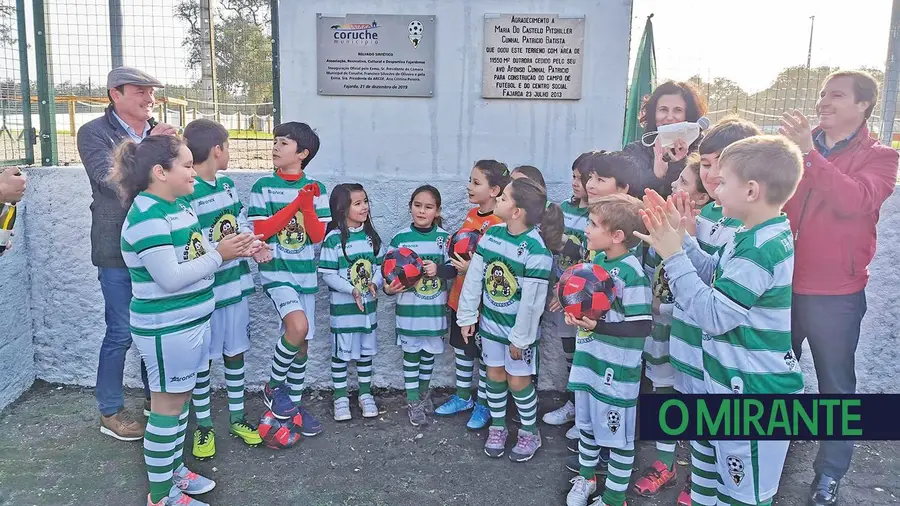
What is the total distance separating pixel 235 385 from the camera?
3770 millimetres

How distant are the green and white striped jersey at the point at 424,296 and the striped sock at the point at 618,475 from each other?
1378mm

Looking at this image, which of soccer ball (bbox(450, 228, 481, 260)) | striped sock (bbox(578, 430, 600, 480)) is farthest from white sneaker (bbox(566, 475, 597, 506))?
soccer ball (bbox(450, 228, 481, 260))

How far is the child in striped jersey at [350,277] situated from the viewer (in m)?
3.86

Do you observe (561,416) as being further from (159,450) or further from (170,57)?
(170,57)

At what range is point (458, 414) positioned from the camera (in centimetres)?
415

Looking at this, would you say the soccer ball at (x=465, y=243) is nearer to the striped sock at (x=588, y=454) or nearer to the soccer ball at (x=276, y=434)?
the striped sock at (x=588, y=454)

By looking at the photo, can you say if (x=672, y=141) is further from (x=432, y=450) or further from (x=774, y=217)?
(x=432, y=450)

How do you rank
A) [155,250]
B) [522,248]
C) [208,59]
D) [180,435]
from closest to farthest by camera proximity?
[155,250] → [180,435] → [522,248] → [208,59]

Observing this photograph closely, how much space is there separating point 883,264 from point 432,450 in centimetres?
301

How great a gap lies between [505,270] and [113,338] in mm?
2260

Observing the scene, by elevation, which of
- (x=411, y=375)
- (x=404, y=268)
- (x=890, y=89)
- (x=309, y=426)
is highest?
(x=890, y=89)

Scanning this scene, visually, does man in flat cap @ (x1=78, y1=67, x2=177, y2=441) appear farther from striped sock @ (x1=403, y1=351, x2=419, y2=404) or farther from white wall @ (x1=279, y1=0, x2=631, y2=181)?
striped sock @ (x1=403, y1=351, x2=419, y2=404)

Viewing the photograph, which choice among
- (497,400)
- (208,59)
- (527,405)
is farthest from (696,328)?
(208,59)

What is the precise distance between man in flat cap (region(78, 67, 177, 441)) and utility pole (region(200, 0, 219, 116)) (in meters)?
0.71
